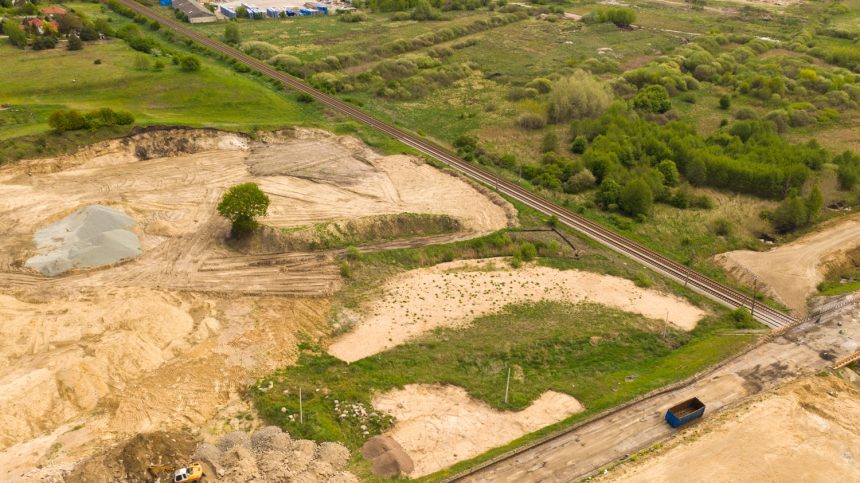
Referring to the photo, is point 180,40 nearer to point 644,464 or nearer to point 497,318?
point 497,318

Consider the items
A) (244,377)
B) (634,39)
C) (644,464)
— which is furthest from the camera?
(634,39)

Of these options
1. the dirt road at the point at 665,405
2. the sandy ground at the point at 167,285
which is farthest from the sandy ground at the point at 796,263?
the sandy ground at the point at 167,285

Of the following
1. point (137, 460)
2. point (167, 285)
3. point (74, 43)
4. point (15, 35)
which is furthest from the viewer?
point (74, 43)

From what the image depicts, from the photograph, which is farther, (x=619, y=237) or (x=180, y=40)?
(x=180, y=40)

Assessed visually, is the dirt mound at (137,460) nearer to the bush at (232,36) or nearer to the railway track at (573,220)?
the railway track at (573,220)

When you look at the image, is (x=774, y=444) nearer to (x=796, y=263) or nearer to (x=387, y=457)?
(x=387, y=457)

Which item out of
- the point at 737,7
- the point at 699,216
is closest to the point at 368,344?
the point at 699,216

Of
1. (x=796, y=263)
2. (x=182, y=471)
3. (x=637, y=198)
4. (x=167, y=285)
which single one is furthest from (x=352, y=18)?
(x=182, y=471)

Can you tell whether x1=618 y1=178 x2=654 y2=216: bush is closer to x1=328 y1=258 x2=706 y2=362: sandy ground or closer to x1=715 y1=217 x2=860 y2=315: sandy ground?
x1=715 y1=217 x2=860 y2=315: sandy ground
